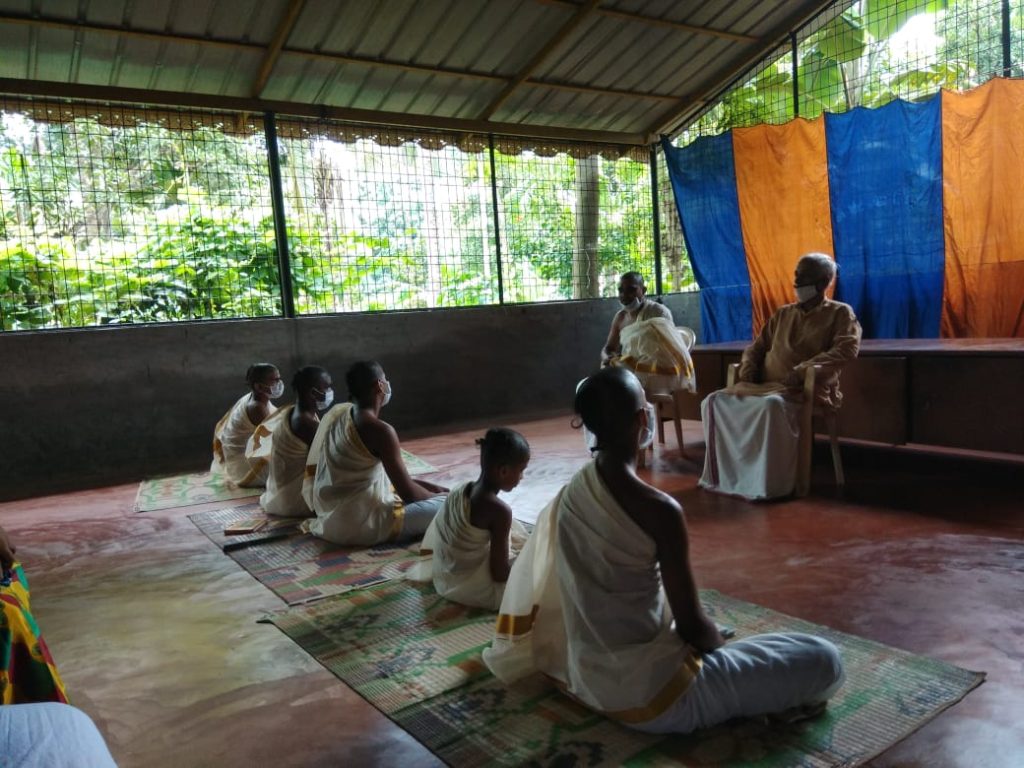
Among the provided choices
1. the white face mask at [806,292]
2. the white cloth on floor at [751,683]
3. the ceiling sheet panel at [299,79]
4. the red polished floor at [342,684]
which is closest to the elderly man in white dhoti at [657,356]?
the red polished floor at [342,684]

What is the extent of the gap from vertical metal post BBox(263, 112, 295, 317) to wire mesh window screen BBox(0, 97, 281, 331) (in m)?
0.16

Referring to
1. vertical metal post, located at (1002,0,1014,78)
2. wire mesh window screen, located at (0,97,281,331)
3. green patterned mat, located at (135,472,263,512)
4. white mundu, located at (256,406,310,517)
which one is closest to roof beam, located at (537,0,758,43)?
vertical metal post, located at (1002,0,1014,78)

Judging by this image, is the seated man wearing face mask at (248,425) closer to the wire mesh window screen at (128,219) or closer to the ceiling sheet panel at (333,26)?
the wire mesh window screen at (128,219)

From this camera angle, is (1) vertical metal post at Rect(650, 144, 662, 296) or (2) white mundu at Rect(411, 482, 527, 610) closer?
(2) white mundu at Rect(411, 482, 527, 610)

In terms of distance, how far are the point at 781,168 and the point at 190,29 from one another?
5.36 m

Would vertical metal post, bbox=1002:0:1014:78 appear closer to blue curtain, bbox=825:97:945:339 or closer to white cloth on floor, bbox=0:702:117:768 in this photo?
blue curtain, bbox=825:97:945:339

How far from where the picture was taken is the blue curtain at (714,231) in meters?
7.62

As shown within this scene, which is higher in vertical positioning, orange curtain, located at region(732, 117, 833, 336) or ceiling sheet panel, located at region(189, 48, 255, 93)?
ceiling sheet panel, located at region(189, 48, 255, 93)

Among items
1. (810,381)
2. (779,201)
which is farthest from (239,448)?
(779,201)

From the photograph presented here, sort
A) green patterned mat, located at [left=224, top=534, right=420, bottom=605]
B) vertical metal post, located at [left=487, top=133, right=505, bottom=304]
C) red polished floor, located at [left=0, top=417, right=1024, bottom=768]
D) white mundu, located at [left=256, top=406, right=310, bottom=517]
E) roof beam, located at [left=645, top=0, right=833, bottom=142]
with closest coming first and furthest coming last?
red polished floor, located at [left=0, top=417, right=1024, bottom=768] → green patterned mat, located at [left=224, top=534, right=420, bottom=605] → white mundu, located at [left=256, top=406, right=310, bottom=517] → roof beam, located at [left=645, top=0, right=833, bottom=142] → vertical metal post, located at [left=487, top=133, right=505, bottom=304]

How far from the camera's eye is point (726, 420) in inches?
178

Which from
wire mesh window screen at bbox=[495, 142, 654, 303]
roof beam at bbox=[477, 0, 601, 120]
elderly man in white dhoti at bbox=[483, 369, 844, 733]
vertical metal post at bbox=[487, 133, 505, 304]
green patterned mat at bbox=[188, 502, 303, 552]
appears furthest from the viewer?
wire mesh window screen at bbox=[495, 142, 654, 303]

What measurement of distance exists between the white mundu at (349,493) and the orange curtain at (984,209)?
4.86 m

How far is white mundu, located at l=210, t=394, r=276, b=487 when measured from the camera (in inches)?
214
